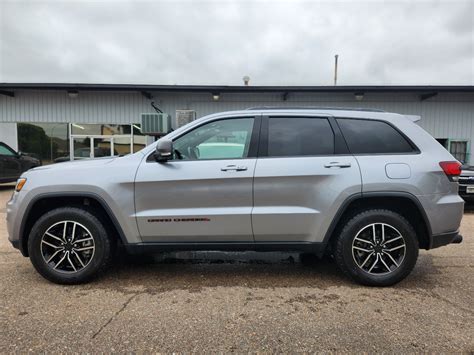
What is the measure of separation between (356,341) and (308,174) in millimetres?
1564

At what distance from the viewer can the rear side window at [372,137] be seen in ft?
12.0

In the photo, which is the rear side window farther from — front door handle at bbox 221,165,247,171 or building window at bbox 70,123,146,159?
building window at bbox 70,123,146,159

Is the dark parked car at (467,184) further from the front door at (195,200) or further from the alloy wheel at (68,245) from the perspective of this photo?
the alloy wheel at (68,245)

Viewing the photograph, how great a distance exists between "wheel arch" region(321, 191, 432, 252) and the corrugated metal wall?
11.0 m

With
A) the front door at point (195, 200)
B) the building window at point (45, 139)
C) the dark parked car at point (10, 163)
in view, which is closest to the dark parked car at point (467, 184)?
the front door at point (195, 200)

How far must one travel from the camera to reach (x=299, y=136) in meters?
3.72

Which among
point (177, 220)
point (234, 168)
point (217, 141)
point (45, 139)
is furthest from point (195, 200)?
point (45, 139)

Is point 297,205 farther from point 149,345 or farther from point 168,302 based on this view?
point 149,345

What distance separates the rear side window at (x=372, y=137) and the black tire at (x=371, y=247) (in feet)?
2.16

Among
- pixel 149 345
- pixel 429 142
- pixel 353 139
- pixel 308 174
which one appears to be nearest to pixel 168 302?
pixel 149 345

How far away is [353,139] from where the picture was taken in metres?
3.70

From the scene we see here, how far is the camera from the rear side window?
3668 millimetres

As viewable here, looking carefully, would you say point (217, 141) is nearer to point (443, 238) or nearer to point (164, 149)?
point (164, 149)

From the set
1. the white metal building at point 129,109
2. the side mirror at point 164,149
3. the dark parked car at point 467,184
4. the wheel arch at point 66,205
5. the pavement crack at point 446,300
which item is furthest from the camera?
the white metal building at point 129,109
